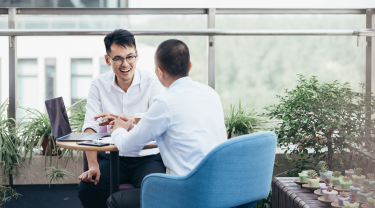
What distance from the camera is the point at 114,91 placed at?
2.27 meters

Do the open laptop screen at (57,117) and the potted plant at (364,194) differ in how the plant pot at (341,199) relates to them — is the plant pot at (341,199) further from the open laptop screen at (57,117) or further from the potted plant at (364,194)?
the open laptop screen at (57,117)

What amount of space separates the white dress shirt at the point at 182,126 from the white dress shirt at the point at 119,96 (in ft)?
2.65

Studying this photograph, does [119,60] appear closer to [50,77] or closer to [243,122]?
[243,122]

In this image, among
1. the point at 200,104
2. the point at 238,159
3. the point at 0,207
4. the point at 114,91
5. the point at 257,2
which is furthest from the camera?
the point at 257,2

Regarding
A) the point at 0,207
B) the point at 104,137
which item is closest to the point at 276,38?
the point at 104,137

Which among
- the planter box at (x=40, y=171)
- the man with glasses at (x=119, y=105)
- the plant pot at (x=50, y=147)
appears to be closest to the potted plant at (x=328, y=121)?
the man with glasses at (x=119, y=105)

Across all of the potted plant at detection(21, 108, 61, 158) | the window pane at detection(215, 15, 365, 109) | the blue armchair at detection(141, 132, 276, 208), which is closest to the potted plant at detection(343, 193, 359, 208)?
the blue armchair at detection(141, 132, 276, 208)

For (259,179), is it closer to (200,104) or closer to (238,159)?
(238,159)

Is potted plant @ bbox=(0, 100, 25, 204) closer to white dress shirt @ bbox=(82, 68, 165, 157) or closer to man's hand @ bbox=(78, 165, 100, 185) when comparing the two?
white dress shirt @ bbox=(82, 68, 165, 157)

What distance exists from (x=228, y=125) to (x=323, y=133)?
804 millimetres

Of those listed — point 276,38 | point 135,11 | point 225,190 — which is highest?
point 135,11

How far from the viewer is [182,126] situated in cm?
136

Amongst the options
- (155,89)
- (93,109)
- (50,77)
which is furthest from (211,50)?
(50,77)

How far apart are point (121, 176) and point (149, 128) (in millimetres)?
830
